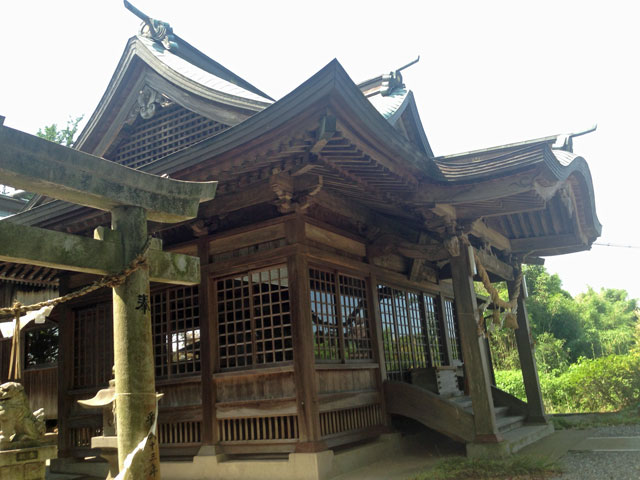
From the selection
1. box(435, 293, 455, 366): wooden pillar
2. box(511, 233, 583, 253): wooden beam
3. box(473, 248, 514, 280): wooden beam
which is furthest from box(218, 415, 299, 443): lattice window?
box(511, 233, 583, 253): wooden beam

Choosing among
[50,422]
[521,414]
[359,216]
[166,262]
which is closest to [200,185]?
[166,262]

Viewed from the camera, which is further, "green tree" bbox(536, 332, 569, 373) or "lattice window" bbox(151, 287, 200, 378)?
"green tree" bbox(536, 332, 569, 373)

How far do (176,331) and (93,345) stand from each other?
1913mm

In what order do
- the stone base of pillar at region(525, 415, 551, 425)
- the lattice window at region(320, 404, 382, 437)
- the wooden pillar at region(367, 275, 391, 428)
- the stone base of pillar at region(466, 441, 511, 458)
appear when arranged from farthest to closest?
1. the stone base of pillar at region(525, 415, 551, 425)
2. the wooden pillar at region(367, 275, 391, 428)
3. the stone base of pillar at region(466, 441, 511, 458)
4. the lattice window at region(320, 404, 382, 437)

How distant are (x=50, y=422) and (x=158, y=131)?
8.36m

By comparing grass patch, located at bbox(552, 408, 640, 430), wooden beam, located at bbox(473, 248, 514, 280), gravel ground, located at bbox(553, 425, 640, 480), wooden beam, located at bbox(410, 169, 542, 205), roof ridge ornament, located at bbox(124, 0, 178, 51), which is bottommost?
grass patch, located at bbox(552, 408, 640, 430)

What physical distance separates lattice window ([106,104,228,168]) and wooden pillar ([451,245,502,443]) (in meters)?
3.99

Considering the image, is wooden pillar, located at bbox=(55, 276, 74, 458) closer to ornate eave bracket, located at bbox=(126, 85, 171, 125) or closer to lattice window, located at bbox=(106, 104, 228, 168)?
lattice window, located at bbox=(106, 104, 228, 168)

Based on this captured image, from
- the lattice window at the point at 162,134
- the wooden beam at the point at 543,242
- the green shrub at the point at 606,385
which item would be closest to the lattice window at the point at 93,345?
the lattice window at the point at 162,134

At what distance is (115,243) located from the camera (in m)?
3.85

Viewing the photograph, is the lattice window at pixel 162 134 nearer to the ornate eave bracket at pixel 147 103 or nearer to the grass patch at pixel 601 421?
the ornate eave bracket at pixel 147 103

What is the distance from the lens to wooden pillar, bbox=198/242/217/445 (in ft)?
22.8

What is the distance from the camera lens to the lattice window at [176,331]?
7512mm

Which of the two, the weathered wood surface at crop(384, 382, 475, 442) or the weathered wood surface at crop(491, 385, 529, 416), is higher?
the weathered wood surface at crop(384, 382, 475, 442)
